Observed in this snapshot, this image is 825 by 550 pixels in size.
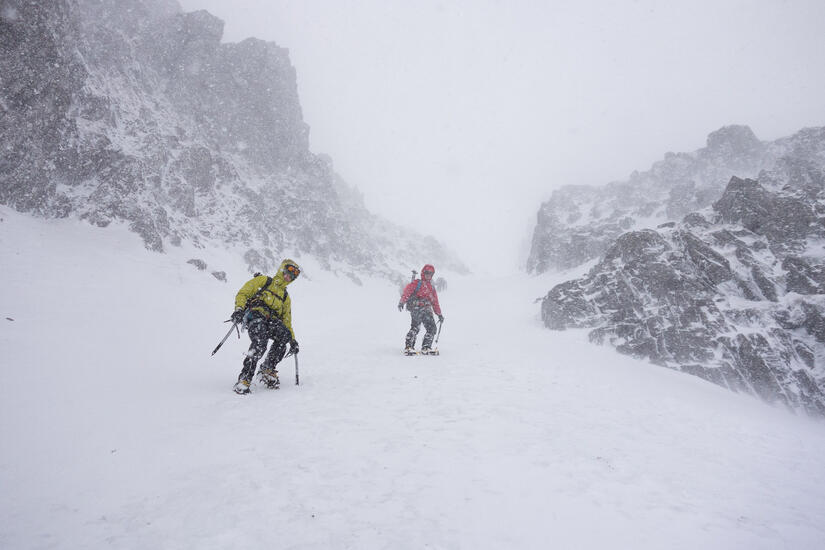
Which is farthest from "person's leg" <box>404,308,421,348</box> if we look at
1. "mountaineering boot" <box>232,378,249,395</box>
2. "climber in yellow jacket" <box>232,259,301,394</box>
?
"mountaineering boot" <box>232,378,249,395</box>

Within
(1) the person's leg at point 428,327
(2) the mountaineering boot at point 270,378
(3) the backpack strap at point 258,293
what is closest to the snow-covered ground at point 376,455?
(2) the mountaineering boot at point 270,378

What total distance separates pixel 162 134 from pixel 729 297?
4672cm

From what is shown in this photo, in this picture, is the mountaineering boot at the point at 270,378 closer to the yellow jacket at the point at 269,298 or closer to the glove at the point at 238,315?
the yellow jacket at the point at 269,298

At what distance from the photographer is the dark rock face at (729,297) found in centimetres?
1145

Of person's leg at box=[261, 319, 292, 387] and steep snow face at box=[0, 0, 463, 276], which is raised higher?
steep snow face at box=[0, 0, 463, 276]

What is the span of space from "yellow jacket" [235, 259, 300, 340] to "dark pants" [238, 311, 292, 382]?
0.43ft

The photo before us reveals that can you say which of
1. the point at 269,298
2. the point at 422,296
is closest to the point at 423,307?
the point at 422,296

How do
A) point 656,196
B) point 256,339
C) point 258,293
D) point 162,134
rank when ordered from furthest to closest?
point 656,196 < point 162,134 < point 258,293 < point 256,339

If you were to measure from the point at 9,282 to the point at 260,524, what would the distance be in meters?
15.6

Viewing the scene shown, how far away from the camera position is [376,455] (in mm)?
4371

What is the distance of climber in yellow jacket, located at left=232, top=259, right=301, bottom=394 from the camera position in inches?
287

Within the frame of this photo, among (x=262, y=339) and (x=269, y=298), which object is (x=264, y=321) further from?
(x=269, y=298)

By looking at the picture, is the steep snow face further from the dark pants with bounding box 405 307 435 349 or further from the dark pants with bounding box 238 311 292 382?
the dark pants with bounding box 238 311 292 382

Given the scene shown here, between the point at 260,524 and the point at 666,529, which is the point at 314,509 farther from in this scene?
the point at 666,529
